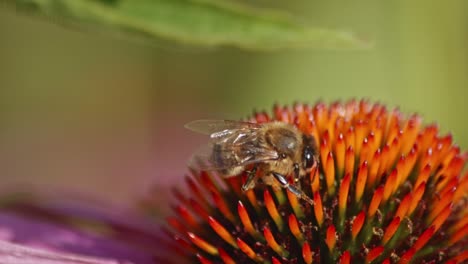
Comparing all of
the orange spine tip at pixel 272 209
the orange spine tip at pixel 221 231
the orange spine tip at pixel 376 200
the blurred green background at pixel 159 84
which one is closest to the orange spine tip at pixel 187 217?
the orange spine tip at pixel 221 231

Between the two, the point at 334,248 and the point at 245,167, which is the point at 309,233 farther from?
the point at 245,167

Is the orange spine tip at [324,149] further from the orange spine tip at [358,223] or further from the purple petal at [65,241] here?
the purple petal at [65,241]

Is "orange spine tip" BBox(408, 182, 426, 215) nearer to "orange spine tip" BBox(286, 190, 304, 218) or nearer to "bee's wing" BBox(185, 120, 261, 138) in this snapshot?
"orange spine tip" BBox(286, 190, 304, 218)

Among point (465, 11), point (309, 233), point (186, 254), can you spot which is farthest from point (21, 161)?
point (309, 233)

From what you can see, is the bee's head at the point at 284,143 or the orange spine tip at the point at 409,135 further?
the orange spine tip at the point at 409,135

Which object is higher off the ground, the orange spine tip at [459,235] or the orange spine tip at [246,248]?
the orange spine tip at [459,235]
